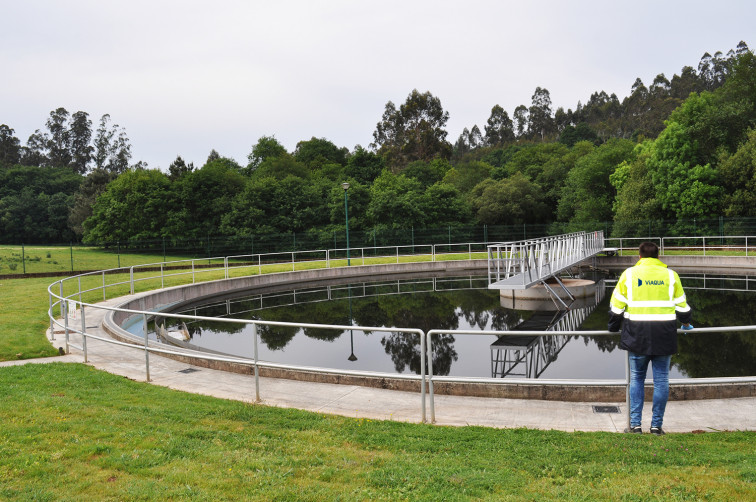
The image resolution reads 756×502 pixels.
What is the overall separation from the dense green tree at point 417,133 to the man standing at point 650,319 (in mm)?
74336

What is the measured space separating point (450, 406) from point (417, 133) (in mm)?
75204

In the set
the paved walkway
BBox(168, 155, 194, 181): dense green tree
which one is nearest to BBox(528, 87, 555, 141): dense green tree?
BBox(168, 155, 194, 181): dense green tree

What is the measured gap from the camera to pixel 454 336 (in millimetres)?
12477

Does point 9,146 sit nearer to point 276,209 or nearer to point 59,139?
point 59,139

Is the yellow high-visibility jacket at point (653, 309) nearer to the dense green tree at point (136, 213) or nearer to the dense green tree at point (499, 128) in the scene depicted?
the dense green tree at point (136, 213)

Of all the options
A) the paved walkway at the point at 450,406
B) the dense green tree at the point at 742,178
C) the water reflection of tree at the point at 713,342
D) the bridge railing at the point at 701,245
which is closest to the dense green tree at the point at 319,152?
the bridge railing at the point at 701,245

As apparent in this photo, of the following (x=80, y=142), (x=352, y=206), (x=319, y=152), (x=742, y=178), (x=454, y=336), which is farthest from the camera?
(x=80, y=142)

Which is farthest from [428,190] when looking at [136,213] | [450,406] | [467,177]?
[450,406]

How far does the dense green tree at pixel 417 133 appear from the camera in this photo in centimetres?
7950

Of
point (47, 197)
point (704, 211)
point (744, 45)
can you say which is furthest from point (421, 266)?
point (744, 45)

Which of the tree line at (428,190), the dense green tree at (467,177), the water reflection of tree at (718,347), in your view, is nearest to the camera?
the water reflection of tree at (718,347)

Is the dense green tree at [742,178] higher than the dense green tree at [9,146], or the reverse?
the dense green tree at [9,146]

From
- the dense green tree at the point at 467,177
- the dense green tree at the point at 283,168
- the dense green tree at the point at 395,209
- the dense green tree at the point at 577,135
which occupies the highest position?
the dense green tree at the point at 577,135

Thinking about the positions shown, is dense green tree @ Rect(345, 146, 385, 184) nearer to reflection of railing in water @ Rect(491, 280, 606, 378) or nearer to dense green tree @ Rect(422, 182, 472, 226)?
dense green tree @ Rect(422, 182, 472, 226)
